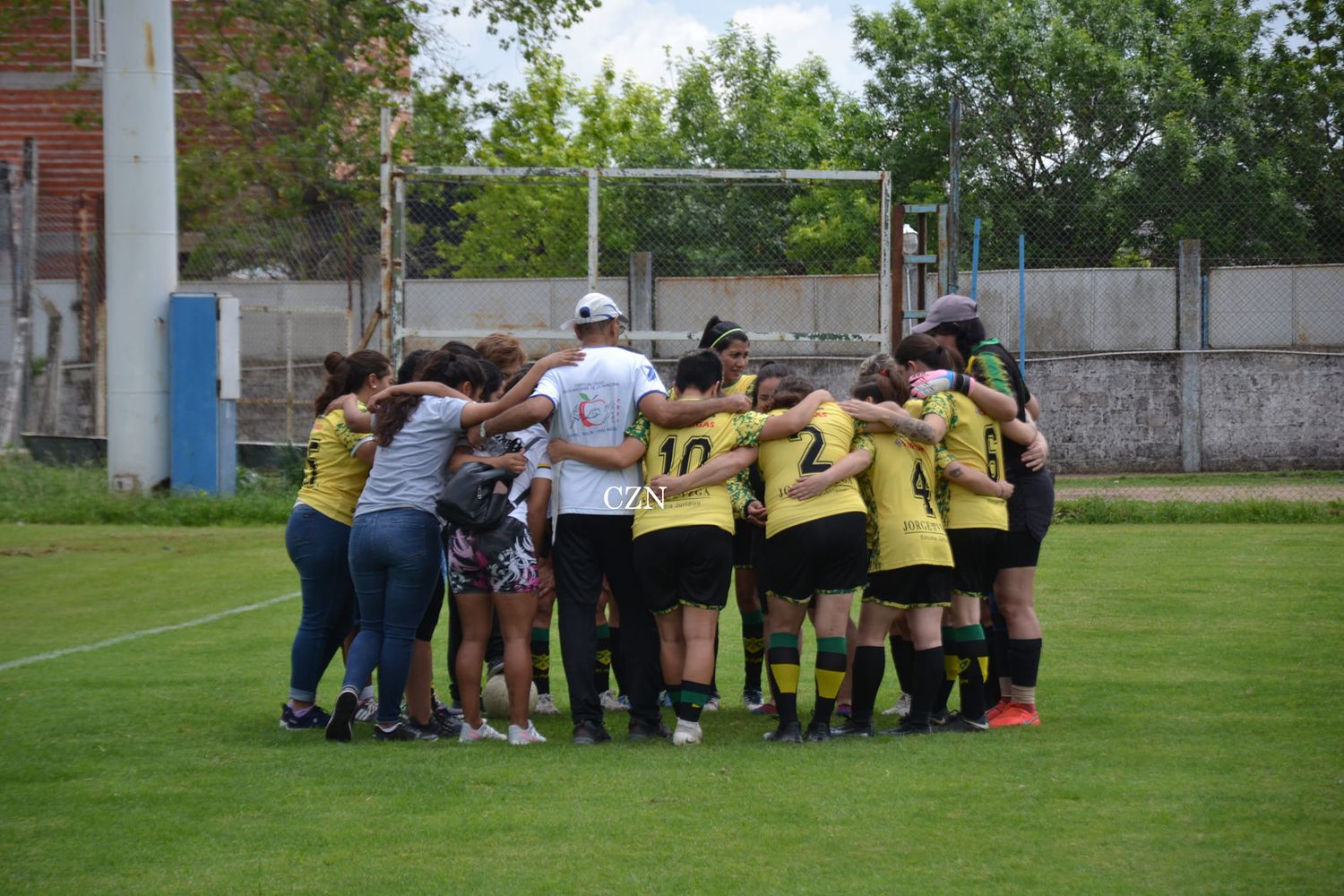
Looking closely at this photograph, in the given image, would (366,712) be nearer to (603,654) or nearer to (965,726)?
(603,654)

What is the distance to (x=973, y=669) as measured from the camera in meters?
6.18

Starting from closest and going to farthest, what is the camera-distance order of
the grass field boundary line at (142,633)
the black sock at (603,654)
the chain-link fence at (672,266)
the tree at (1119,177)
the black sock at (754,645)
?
the black sock at (754,645), the black sock at (603,654), the grass field boundary line at (142,633), the chain-link fence at (672,266), the tree at (1119,177)

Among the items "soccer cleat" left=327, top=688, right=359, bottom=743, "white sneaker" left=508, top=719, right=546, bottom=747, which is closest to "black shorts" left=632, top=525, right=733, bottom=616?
"white sneaker" left=508, top=719, right=546, bottom=747

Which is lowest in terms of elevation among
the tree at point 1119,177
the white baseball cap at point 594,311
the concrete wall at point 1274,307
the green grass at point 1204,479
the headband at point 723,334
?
the green grass at point 1204,479

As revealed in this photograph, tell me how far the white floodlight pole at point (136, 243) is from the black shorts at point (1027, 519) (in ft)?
36.9

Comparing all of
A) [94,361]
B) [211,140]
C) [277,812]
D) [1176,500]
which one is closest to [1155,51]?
[1176,500]

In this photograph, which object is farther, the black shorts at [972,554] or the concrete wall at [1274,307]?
the concrete wall at [1274,307]

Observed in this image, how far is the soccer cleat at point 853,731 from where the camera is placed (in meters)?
6.10

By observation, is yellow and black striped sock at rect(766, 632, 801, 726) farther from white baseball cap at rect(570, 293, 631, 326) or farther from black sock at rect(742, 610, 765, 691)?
white baseball cap at rect(570, 293, 631, 326)

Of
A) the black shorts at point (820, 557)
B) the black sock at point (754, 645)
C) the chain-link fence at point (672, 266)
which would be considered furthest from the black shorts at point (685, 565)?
the chain-link fence at point (672, 266)

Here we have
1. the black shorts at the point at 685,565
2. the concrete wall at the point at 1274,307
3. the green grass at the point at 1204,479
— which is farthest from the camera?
the concrete wall at the point at 1274,307

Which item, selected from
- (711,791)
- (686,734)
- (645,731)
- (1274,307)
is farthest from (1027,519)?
(1274,307)

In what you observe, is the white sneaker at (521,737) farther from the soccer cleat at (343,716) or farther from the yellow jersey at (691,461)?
the yellow jersey at (691,461)

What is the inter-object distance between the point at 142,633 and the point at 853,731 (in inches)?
198
